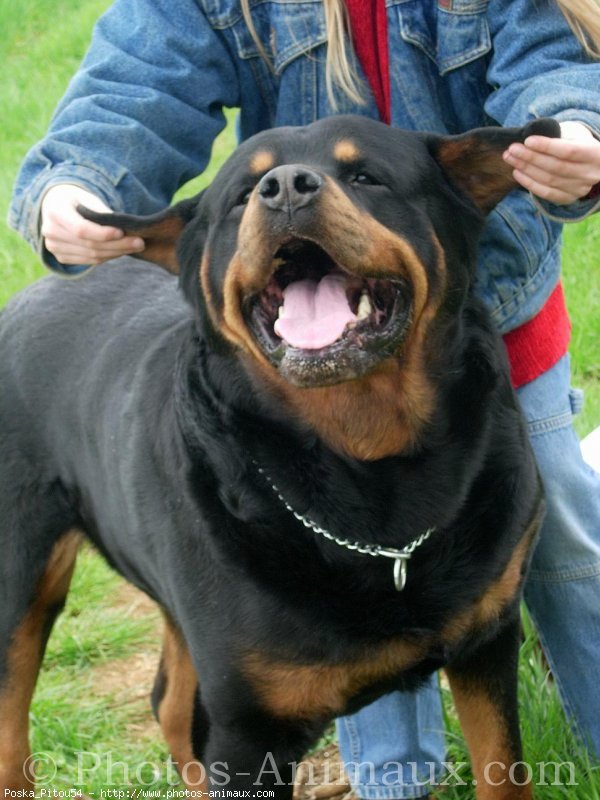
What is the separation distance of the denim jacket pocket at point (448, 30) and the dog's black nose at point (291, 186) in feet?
2.15

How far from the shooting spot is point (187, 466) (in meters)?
2.64

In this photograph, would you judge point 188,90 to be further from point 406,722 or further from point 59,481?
point 406,722

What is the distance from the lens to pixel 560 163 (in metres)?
2.40

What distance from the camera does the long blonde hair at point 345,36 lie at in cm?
271

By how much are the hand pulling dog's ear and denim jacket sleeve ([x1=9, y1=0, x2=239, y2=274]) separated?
230 millimetres

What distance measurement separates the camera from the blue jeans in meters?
2.99

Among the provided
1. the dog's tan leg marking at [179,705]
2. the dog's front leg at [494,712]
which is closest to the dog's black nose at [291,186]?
the dog's front leg at [494,712]

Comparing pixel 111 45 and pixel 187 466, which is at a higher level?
pixel 111 45

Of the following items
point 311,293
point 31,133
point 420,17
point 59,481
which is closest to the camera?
point 311,293

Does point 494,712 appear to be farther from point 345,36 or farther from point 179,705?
point 345,36

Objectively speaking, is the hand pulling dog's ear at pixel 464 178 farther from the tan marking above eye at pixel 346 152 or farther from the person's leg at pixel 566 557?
the person's leg at pixel 566 557

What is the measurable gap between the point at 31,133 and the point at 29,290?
5.58 metres

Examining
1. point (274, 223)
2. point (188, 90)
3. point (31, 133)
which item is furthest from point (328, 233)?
point (31, 133)

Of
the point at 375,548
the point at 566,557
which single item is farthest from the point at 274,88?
the point at 566,557
